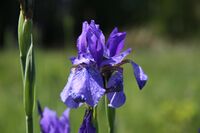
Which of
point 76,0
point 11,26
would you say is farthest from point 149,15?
point 11,26

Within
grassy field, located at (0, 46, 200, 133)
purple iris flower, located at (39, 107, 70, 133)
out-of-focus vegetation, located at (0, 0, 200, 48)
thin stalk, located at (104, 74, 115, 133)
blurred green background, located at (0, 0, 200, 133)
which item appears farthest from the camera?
out-of-focus vegetation, located at (0, 0, 200, 48)

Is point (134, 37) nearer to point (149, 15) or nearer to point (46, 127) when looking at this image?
point (149, 15)

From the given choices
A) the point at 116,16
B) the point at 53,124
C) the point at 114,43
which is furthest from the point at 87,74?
the point at 116,16

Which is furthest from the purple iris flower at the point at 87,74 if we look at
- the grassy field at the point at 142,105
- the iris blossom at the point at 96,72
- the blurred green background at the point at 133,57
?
the blurred green background at the point at 133,57

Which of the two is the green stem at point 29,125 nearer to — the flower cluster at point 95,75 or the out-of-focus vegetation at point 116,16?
the flower cluster at point 95,75

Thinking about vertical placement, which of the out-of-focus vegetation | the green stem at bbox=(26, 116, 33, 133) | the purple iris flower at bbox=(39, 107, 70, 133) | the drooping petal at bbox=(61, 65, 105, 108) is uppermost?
the out-of-focus vegetation

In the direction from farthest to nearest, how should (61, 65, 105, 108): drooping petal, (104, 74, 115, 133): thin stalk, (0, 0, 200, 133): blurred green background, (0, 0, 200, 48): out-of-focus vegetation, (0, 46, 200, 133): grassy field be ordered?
(0, 0, 200, 48): out-of-focus vegetation → (0, 0, 200, 133): blurred green background → (0, 46, 200, 133): grassy field → (104, 74, 115, 133): thin stalk → (61, 65, 105, 108): drooping petal

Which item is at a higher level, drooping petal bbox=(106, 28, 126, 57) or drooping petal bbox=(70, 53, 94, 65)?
drooping petal bbox=(106, 28, 126, 57)

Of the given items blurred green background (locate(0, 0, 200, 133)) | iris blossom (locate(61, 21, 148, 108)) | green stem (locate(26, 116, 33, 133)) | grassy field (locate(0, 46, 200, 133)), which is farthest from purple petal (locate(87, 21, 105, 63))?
blurred green background (locate(0, 0, 200, 133))

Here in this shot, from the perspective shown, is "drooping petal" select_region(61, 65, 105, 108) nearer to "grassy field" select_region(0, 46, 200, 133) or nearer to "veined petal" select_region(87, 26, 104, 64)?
"veined petal" select_region(87, 26, 104, 64)
